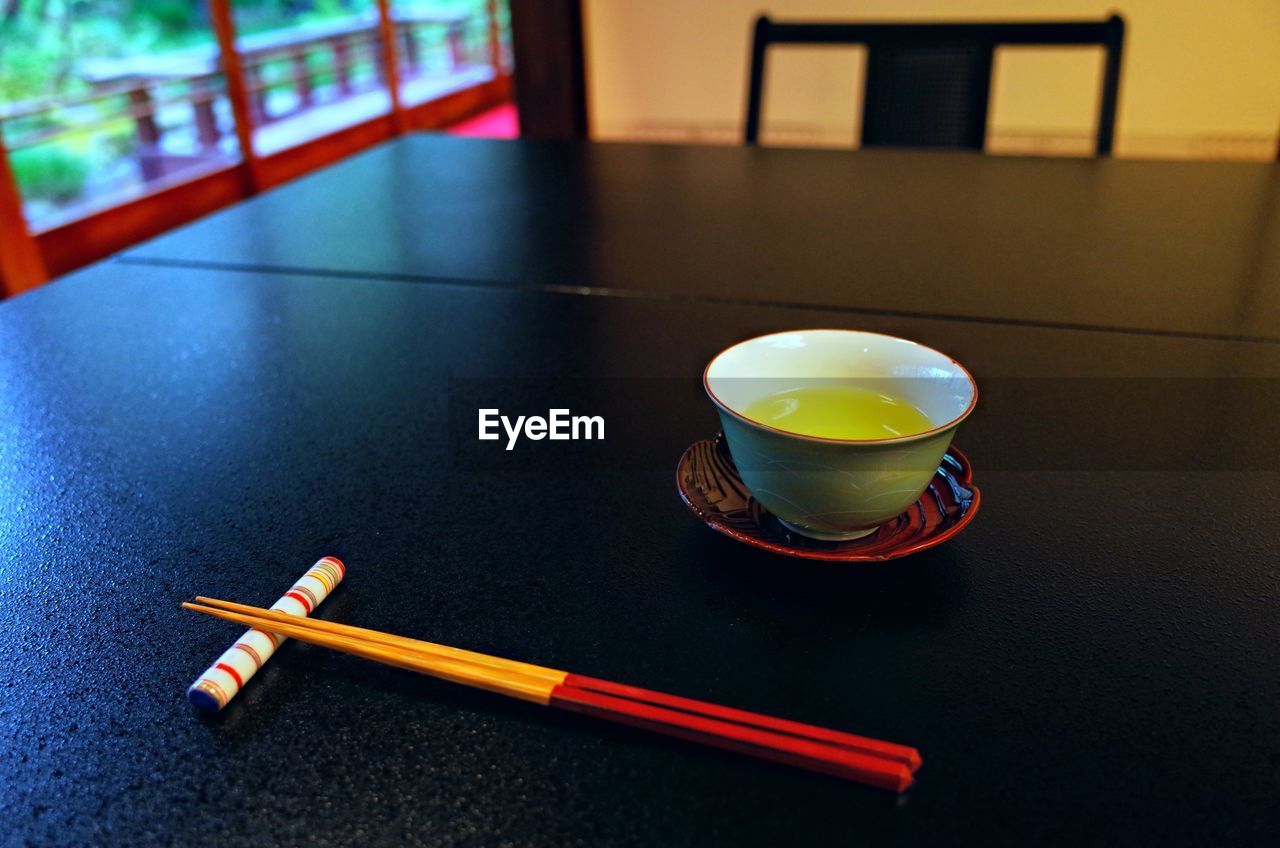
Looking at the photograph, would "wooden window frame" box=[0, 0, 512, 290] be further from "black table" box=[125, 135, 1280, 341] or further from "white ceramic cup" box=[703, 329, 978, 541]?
"white ceramic cup" box=[703, 329, 978, 541]

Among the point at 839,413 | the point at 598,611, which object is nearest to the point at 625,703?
the point at 598,611

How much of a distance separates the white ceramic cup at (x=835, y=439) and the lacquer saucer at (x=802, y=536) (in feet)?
0.04

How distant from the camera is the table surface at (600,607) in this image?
1.20 feet

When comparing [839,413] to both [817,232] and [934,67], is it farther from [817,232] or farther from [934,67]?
[934,67]

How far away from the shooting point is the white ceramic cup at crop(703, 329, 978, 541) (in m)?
0.44

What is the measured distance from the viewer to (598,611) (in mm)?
468

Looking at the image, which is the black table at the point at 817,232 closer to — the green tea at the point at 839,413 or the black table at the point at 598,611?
the black table at the point at 598,611

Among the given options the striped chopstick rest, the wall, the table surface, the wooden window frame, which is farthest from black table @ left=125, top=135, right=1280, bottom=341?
the wooden window frame

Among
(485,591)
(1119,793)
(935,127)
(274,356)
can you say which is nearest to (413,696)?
(485,591)

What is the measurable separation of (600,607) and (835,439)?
0.15 m

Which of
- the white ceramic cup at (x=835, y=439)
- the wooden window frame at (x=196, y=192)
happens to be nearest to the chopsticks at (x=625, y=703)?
the white ceramic cup at (x=835, y=439)

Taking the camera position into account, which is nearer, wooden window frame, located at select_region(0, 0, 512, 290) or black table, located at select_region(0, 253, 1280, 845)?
black table, located at select_region(0, 253, 1280, 845)

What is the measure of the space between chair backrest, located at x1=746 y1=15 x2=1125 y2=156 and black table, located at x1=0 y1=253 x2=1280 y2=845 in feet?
2.65

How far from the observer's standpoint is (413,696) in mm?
418
